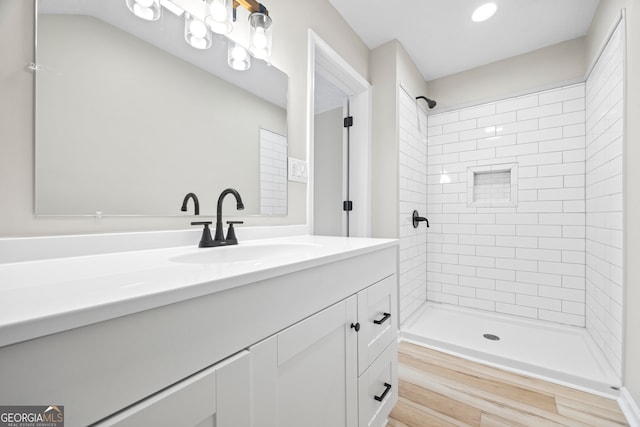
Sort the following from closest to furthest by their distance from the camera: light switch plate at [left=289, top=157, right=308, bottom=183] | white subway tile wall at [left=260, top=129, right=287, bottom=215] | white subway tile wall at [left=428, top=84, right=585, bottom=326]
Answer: white subway tile wall at [left=260, top=129, right=287, bottom=215]
light switch plate at [left=289, top=157, right=308, bottom=183]
white subway tile wall at [left=428, top=84, right=585, bottom=326]

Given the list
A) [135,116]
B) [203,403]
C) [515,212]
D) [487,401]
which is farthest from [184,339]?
[515,212]

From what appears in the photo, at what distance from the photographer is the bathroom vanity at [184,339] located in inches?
13.3

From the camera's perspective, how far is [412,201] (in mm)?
2438

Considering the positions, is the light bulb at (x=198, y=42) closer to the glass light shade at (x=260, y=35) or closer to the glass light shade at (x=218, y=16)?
the glass light shade at (x=218, y=16)

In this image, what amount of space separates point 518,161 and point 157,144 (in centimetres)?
279

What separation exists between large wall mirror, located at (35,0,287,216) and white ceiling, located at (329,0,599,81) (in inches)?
44.6

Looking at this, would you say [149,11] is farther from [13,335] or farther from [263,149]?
[13,335]

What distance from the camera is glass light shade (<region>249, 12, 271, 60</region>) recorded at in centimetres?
122

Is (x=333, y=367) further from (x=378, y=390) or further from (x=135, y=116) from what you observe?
(x=135, y=116)

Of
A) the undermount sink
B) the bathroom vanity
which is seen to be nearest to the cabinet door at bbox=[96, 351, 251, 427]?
the bathroom vanity

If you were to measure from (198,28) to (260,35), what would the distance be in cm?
30

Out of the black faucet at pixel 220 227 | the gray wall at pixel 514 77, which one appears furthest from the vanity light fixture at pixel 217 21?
the gray wall at pixel 514 77

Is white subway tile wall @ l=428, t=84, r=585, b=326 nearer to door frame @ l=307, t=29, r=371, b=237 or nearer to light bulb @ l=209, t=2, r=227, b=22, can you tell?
door frame @ l=307, t=29, r=371, b=237

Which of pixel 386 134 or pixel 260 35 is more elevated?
pixel 260 35
